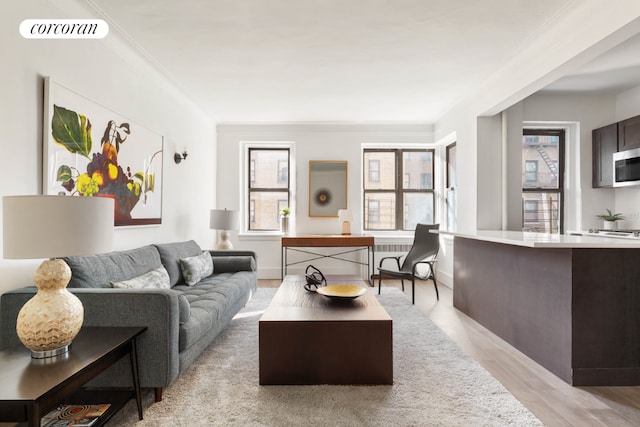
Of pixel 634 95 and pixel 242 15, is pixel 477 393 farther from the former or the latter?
pixel 634 95

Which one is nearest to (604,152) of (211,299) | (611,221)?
(611,221)

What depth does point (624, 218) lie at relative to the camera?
4430 millimetres

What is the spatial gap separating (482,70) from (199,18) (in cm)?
278

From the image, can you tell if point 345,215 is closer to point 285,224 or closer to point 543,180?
point 285,224

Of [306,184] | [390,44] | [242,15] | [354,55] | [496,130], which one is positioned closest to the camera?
[242,15]

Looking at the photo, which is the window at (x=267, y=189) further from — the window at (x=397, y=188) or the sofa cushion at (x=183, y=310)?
the sofa cushion at (x=183, y=310)

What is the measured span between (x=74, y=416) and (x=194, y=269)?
190cm

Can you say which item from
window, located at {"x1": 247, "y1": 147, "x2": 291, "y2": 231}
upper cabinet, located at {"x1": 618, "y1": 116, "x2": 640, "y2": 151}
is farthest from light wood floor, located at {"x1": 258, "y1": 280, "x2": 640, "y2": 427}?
window, located at {"x1": 247, "y1": 147, "x2": 291, "y2": 231}

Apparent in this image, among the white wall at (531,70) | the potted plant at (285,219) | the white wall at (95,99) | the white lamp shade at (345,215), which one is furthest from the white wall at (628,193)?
the white wall at (95,99)

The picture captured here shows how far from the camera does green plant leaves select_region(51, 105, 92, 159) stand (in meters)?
2.33

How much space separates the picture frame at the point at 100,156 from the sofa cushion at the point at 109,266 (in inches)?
13.8

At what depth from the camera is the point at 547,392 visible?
2184 millimetres

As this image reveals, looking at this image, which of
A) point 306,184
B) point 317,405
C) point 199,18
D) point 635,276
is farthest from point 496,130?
point 317,405

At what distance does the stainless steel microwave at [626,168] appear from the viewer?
12.7 feet
